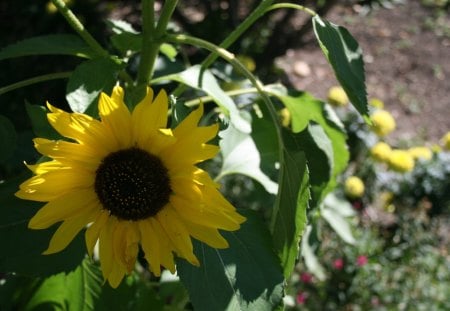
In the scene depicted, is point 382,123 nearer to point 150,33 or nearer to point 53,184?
point 150,33

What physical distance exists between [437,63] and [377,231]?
1504 mm

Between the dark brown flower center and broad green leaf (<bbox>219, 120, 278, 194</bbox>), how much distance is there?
0.33m

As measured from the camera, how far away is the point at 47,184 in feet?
2.20

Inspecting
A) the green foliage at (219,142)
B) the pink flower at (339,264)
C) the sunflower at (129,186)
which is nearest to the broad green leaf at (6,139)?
the green foliage at (219,142)

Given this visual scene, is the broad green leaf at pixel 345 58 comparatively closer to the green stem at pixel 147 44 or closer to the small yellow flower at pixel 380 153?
the green stem at pixel 147 44

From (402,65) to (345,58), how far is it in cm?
278

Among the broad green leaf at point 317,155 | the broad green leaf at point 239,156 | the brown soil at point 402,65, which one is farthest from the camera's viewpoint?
the brown soil at point 402,65

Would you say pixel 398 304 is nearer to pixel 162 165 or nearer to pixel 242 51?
pixel 242 51

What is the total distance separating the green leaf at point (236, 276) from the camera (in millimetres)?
761

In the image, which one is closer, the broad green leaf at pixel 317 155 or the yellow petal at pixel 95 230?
the yellow petal at pixel 95 230

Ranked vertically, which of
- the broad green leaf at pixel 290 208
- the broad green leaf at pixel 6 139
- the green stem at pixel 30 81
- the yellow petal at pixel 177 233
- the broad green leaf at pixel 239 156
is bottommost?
the broad green leaf at pixel 239 156

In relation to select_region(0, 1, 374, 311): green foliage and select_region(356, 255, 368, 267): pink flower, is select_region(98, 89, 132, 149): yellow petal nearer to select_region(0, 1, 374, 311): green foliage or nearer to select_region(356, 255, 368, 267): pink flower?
select_region(0, 1, 374, 311): green foliage

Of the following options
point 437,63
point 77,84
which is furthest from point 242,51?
point 77,84

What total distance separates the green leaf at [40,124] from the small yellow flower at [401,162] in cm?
157
